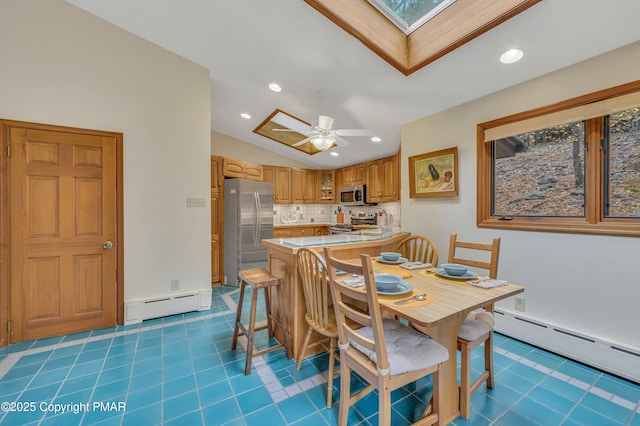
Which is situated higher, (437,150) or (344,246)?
(437,150)

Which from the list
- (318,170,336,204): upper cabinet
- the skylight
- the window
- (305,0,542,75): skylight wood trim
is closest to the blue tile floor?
the window

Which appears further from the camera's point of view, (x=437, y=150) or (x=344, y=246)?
(x=437, y=150)

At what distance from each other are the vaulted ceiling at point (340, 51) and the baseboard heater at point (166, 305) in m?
2.75

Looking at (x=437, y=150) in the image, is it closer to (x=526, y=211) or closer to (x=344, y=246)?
(x=526, y=211)

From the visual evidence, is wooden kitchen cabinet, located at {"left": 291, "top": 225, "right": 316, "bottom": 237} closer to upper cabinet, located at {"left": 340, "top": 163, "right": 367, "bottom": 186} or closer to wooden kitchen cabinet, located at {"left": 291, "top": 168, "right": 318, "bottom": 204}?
wooden kitchen cabinet, located at {"left": 291, "top": 168, "right": 318, "bottom": 204}

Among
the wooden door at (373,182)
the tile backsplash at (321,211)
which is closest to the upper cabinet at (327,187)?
the tile backsplash at (321,211)

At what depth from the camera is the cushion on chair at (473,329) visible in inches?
59.4

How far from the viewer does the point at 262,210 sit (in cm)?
449

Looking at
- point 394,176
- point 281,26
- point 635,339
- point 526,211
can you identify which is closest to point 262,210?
point 394,176

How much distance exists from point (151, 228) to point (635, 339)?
14.4 ft

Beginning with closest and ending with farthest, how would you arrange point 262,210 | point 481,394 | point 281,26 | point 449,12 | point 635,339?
point 481,394, point 635,339, point 449,12, point 281,26, point 262,210

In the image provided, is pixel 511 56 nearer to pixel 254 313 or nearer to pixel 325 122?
pixel 325 122

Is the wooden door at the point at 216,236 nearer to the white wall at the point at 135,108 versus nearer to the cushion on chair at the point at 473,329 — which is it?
the white wall at the point at 135,108

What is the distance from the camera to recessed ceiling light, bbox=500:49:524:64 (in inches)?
80.2
